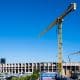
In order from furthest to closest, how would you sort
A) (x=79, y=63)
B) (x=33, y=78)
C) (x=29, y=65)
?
(x=29, y=65) < (x=79, y=63) < (x=33, y=78)

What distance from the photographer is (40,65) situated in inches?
7387

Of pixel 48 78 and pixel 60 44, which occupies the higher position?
pixel 60 44

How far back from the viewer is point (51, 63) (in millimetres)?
186000

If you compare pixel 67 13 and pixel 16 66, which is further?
pixel 16 66

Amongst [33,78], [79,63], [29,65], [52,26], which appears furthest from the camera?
[29,65]

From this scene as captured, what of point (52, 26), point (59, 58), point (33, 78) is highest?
point (52, 26)

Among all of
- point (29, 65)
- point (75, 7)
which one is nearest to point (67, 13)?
point (75, 7)

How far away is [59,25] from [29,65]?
91.3m

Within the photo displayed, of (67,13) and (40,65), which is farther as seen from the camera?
(40,65)

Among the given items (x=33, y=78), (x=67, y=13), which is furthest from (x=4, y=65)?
(x=67, y=13)

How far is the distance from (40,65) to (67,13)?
9923cm

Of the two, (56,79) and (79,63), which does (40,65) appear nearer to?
(79,63)

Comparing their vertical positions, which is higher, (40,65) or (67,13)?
(67,13)

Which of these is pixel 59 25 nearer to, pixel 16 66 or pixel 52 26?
pixel 52 26
